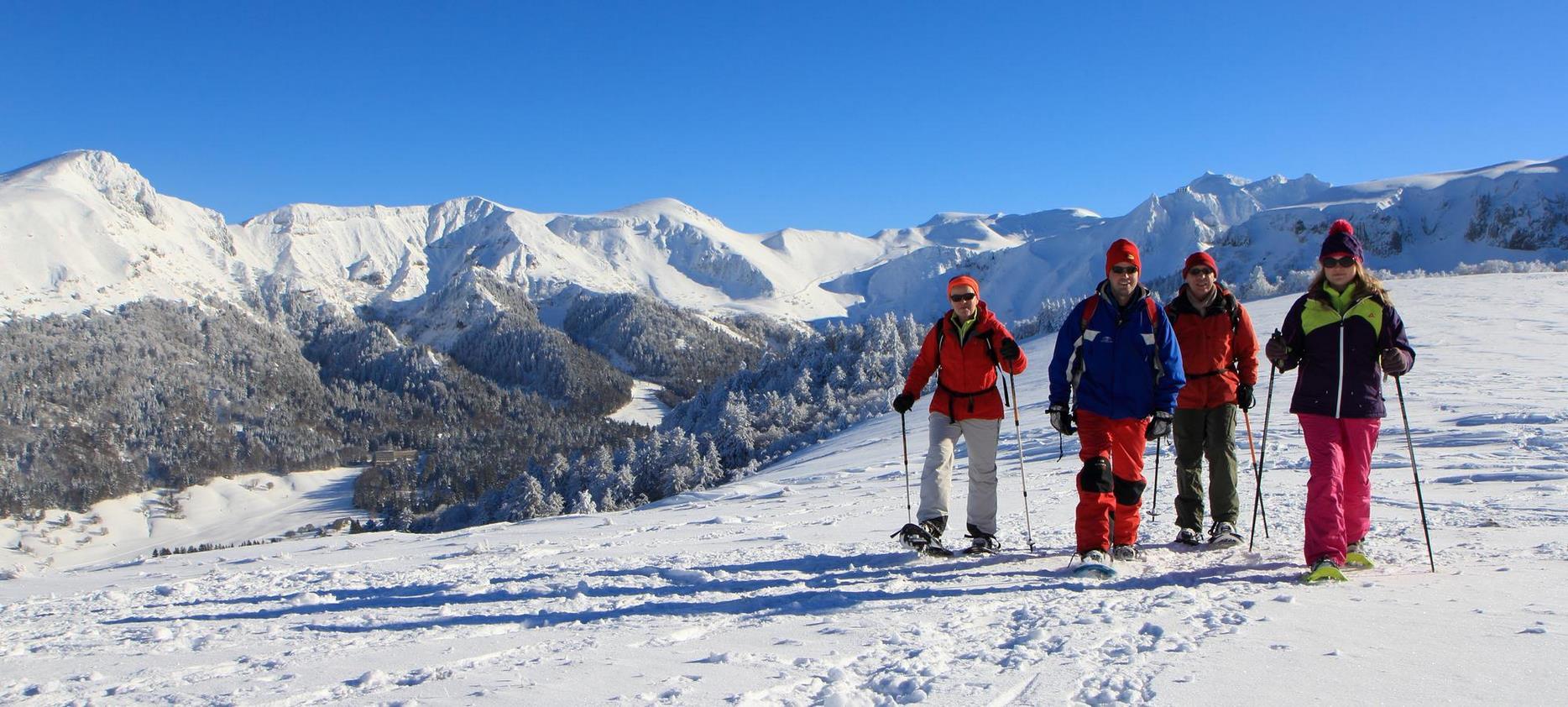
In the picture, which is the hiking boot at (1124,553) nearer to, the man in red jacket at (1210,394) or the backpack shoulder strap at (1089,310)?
the man in red jacket at (1210,394)

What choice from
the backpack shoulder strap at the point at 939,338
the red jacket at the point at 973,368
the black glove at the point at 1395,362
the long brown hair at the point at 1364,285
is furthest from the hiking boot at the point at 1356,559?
the backpack shoulder strap at the point at 939,338

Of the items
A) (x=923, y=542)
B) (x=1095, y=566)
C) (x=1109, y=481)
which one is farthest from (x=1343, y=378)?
(x=923, y=542)

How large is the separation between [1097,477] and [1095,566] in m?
0.65

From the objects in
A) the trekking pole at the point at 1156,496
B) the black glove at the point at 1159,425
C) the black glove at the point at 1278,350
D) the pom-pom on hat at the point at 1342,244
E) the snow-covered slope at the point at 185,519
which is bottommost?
the snow-covered slope at the point at 185,519

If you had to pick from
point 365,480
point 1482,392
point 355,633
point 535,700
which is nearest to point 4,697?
point 355,633

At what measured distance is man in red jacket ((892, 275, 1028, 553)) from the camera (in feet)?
22.4

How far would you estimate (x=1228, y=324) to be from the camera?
6.78 meters

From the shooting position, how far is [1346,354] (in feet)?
18.9

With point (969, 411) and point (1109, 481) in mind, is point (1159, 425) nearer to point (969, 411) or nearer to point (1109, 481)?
point (1109, 481)

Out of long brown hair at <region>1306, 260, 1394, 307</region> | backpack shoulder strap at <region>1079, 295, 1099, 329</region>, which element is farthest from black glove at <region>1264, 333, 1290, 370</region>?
backpack shoulder strap at <region>1079, 295, 1099, 329</region>

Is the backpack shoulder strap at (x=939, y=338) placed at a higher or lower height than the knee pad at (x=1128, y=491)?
higher

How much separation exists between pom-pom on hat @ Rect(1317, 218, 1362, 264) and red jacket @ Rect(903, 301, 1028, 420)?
219cm

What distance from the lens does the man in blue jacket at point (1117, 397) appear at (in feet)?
19.6

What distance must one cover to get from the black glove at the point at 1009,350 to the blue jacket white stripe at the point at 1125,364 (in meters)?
0.49
